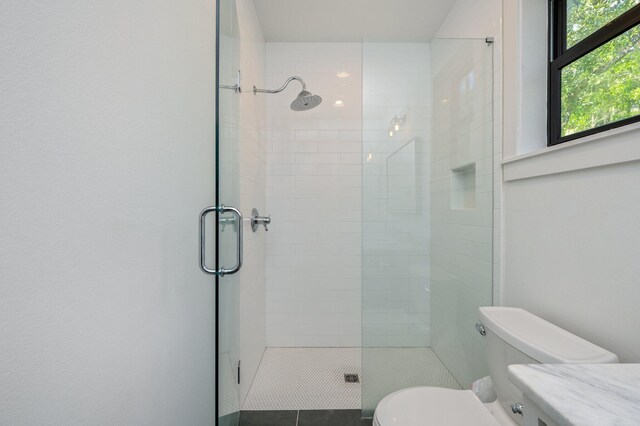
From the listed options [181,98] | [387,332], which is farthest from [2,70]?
[387,332]

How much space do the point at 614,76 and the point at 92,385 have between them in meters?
1.81

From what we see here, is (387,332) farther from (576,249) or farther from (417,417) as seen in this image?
(576,249)

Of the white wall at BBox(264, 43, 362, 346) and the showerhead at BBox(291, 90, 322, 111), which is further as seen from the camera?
the white wall at BBox(264, 43, 362, 346)

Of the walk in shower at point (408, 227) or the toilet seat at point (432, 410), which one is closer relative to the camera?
the toilet seat at point (432, 410)

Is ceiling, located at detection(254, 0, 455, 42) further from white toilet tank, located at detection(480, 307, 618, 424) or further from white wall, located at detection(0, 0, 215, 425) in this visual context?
white toilet tank, located at detection(480, 307, 618, 424)

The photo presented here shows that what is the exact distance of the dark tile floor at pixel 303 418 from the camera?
1564 mm

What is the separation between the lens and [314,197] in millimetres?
2463

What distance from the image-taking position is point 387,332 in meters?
1.72

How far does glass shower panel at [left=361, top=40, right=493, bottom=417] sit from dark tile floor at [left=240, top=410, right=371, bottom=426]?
0.50 ft

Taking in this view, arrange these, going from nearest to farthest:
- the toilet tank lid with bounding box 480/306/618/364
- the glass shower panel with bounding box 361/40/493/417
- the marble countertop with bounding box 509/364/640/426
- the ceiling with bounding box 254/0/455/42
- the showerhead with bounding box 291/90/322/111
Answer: the marble countertop with bounding box 509/364/640/426
the toilet tank lid with bounding box 480/306/618/364
the glass shower panel with bounding box 361/40/493/417
the showerhead with bounding box 291/90/322/111
the ceiling with bounding box 254/0/455/42

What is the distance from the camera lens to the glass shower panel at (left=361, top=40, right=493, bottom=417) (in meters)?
1.68

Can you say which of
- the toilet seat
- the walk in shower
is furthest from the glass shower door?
the toilet seat

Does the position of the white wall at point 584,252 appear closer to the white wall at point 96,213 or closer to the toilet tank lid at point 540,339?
the toilet tank lid at point 540,339

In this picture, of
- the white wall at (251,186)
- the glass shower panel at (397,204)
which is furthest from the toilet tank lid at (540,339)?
the white wall at (251,186)
